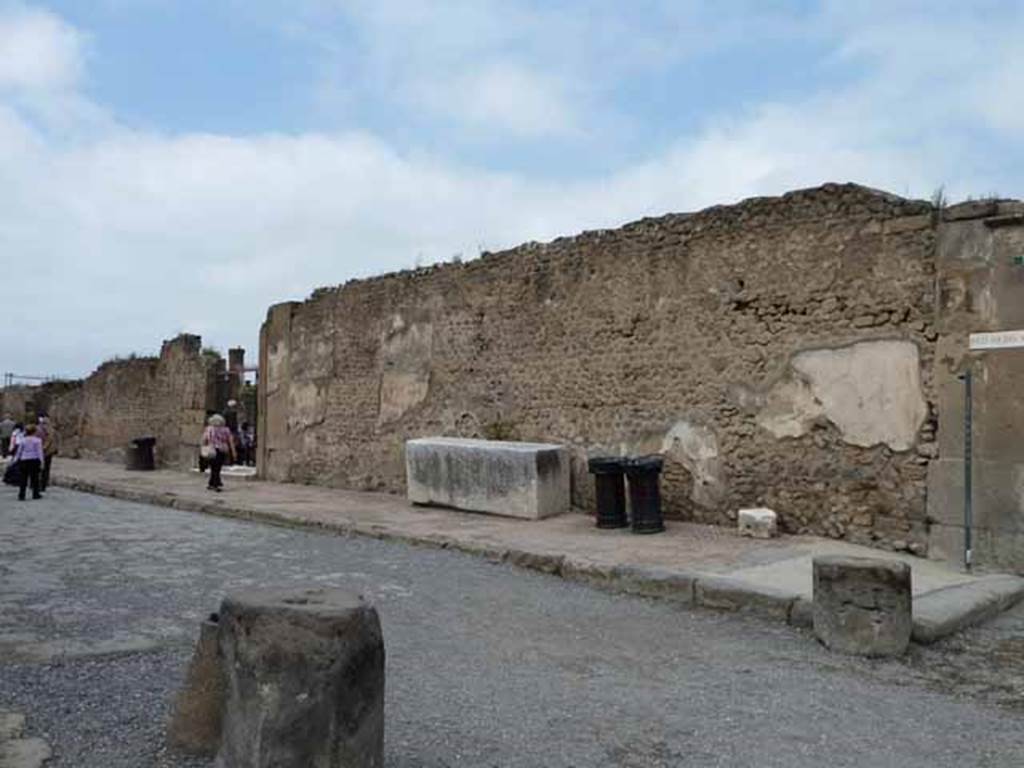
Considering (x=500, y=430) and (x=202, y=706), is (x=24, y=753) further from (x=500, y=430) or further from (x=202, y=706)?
(x=500, y=430)

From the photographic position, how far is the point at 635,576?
22.6 ft

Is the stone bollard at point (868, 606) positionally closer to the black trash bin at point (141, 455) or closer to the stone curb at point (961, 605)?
the stone curb at point (961, 605)

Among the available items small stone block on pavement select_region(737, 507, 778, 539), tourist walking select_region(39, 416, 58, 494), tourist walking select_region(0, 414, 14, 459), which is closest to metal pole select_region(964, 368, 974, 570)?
small stone block on pavement select_region(737, 507, 778, 539)

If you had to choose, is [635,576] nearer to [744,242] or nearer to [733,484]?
[733,484]

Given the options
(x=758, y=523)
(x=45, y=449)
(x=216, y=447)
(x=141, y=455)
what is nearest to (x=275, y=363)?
(x=216, y=447)

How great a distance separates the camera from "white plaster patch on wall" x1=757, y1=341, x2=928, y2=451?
310 inches

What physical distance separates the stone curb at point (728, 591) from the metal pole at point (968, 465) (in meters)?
0.40

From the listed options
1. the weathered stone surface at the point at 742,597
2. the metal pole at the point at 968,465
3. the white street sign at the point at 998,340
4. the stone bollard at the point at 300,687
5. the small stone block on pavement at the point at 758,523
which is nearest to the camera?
the stone bollard at the point at 300,687

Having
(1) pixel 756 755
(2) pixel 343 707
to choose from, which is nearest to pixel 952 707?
(1) pixel 756 755

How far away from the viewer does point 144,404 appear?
813 inches

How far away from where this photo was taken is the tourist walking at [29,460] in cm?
1368

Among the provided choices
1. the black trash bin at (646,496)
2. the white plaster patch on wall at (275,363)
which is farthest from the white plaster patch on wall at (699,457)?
the white plaster patch on wall at (275,363)

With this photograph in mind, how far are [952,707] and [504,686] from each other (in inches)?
84.4

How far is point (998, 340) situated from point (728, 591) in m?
3.13
